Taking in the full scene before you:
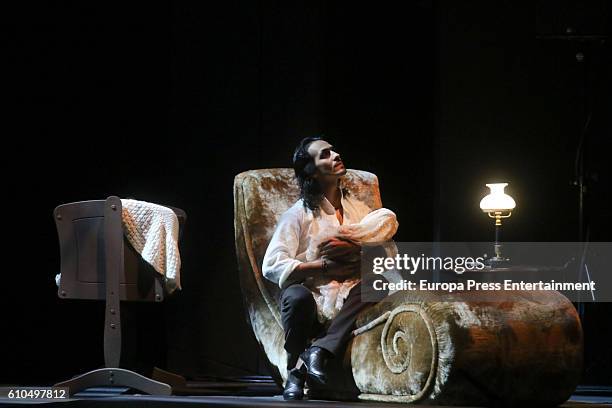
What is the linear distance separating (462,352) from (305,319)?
680mm

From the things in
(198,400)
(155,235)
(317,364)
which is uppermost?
(155,235)

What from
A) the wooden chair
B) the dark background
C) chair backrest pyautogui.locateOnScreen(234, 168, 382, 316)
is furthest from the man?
the dark background

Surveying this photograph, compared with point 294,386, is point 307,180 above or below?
above

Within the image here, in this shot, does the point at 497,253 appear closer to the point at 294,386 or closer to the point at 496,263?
the point at 496,263

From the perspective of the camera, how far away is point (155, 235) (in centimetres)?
371

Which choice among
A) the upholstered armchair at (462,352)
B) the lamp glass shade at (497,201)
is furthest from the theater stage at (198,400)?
the lamp glass shade at (497,201)

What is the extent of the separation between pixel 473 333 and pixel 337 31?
107 inches

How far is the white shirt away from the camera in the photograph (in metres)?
3.76

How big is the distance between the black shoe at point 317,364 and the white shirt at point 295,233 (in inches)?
12.4

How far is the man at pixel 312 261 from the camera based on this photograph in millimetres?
3607

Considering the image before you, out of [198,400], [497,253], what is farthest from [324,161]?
[497,253]

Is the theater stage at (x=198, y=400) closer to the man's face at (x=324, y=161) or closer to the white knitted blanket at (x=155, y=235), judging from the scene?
the white knitted blanket at (x=155, y=235)

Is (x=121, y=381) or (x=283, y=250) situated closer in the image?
(x=121, y=381)

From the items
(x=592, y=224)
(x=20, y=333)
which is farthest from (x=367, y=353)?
(x=592, y=224)
